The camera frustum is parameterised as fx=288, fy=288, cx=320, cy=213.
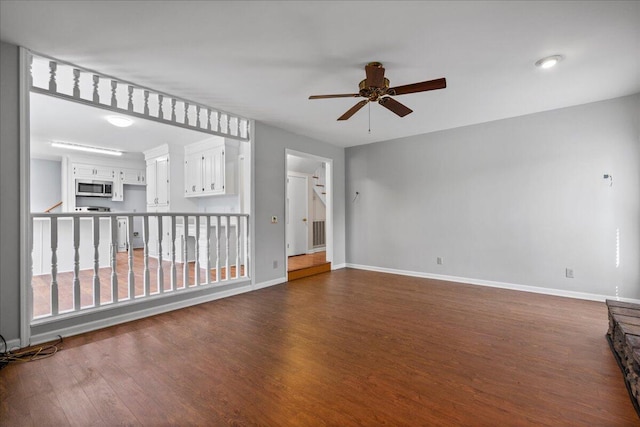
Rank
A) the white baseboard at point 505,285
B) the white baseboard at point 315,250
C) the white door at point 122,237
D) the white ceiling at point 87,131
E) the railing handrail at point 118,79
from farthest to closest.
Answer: the white door at point 122,237, the white baseboard at point 315,250, the white ceiling at point 87,131, the white baseboard at point 505,285, the railing handrail at point 118,79

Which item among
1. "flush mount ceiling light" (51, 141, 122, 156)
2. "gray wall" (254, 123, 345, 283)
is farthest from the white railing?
"flush mount ceiling light" (51, 141, 122, 156)

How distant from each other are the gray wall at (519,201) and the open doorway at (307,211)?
111 centimetres

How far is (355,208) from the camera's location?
19.6 feet

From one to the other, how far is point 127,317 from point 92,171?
5.90 metres

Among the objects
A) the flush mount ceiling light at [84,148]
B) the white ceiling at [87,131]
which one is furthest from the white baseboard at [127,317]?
the flush mount ceiling light at [84,148]

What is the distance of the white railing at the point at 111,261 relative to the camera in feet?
9.29

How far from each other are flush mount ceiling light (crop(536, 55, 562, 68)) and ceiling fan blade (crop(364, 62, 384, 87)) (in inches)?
58.5

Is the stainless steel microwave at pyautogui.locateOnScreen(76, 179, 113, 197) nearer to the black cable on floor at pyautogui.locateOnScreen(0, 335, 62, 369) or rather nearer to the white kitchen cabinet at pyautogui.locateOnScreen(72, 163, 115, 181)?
the white kitchen cabinet at pyautogui.locateOnScreen(72, 163, 115, 181)

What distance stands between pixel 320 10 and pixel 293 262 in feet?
15.0

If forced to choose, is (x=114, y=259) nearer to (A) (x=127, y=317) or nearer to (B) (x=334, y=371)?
(A) (x=127, y=317)

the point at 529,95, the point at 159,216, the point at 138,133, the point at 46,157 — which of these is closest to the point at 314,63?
the point at 159,216

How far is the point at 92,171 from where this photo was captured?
7.17 meters

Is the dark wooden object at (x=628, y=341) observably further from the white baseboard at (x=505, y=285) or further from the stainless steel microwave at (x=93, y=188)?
the stainless steel microwave at (x=93, y=188)

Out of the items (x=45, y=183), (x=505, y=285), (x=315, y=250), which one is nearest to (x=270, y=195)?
(x=315, y=250)
